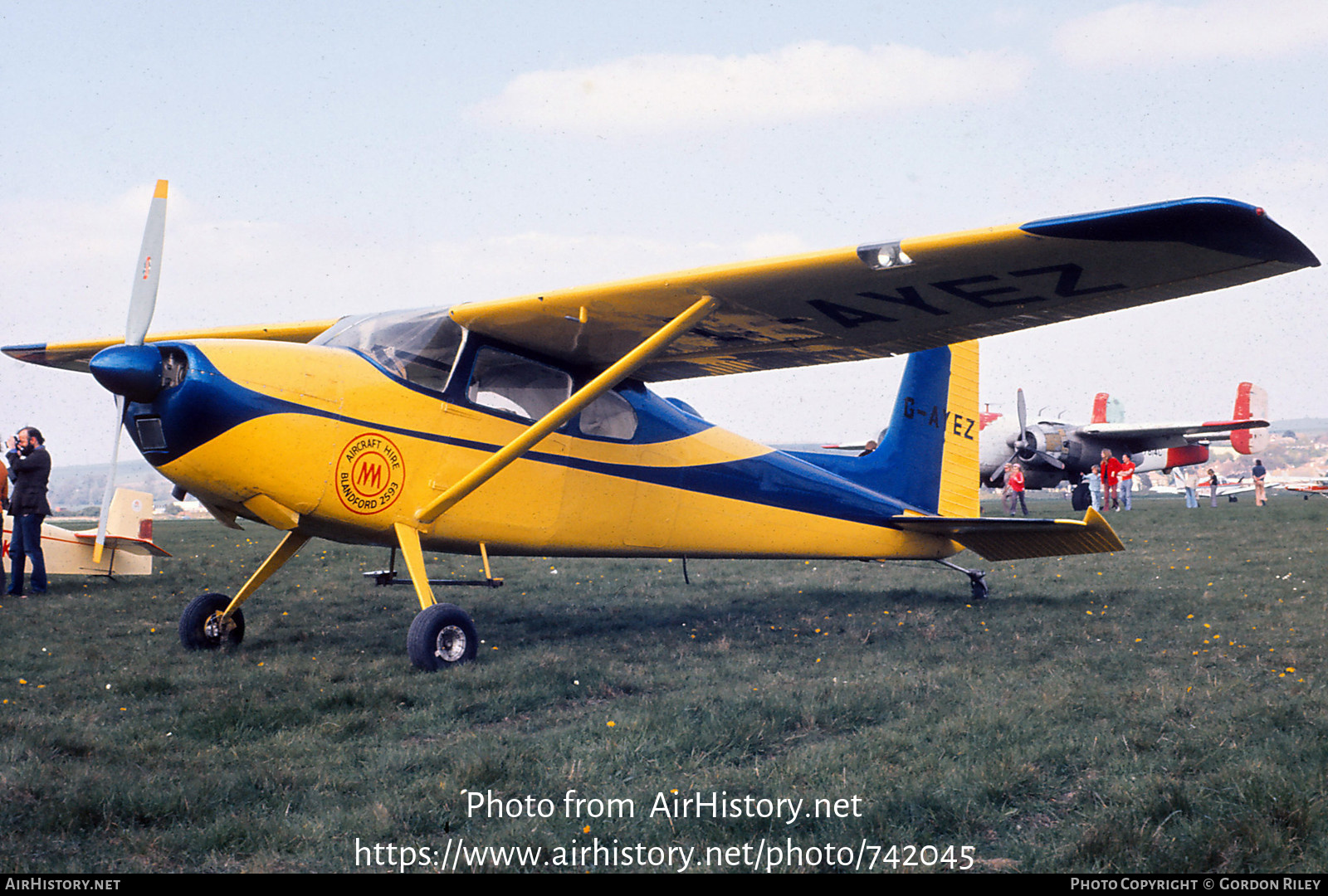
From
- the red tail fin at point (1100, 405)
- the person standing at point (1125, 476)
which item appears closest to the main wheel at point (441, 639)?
the person standing at point (1125, 476)

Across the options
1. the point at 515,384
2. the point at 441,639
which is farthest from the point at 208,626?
the point at 515,384

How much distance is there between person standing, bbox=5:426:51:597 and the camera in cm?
970

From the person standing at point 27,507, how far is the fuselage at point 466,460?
5988 millimetres

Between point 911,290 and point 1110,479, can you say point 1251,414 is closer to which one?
point 1110,479

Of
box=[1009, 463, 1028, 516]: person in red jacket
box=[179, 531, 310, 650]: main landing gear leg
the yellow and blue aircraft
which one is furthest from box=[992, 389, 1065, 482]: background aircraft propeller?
box=[179, 531, 310, 650]: main landing gear leg

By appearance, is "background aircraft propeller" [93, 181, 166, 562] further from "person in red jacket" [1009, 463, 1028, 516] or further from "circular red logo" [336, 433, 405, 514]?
"person in red jacket" [1009, 463, 1028, 516]

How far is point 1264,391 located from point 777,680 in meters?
55.3

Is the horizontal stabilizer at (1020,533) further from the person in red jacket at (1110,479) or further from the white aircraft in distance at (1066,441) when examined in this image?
the white aircraft in distance at (1066,441)

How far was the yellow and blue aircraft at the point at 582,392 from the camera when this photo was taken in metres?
4.97

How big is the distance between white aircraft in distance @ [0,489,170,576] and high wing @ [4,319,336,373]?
224 cm

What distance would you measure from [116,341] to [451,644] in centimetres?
525

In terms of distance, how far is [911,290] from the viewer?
562cm
